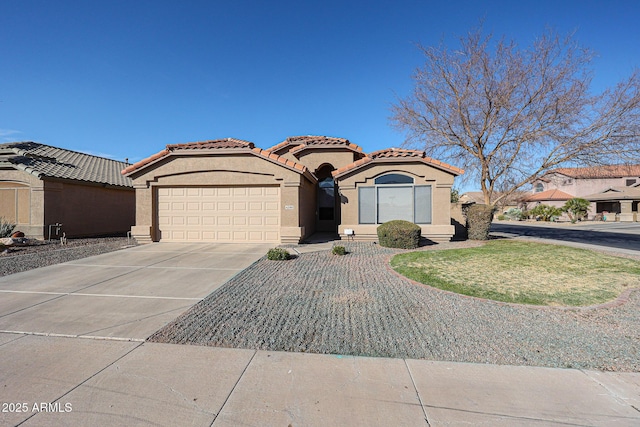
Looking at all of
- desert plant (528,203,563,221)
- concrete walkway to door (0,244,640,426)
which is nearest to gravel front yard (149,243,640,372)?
concrete walkway to door (0,244,640,426)

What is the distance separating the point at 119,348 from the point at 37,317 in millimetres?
2283

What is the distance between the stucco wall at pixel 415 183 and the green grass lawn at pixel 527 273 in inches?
96.7

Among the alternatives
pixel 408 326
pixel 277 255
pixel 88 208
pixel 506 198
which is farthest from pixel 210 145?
pixel 506 198

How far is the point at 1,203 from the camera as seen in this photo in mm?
14477

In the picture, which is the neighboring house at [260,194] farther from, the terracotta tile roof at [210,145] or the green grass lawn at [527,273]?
the green grass lawn at [527,273]

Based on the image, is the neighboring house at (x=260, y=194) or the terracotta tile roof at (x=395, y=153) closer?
the neighboring house at (x=260, y=194)

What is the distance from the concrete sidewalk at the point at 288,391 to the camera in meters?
2.64

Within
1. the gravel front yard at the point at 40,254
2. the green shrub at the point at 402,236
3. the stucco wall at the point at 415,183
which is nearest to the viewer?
the gravel front yard at the point at 40,254

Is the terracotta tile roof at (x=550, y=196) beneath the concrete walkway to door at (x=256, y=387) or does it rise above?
above

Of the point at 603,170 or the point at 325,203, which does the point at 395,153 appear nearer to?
the point at 325,203

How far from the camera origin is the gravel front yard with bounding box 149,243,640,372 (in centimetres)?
372

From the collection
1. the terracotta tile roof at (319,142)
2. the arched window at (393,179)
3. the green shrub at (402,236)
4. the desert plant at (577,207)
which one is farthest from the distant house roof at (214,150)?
the desert plant at (577,207)

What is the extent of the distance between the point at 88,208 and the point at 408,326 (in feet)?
61.2

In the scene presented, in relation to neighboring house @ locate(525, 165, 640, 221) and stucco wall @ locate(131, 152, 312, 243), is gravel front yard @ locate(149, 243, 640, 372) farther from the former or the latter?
neighboring house @ locate(525, 165, 640, 221)
